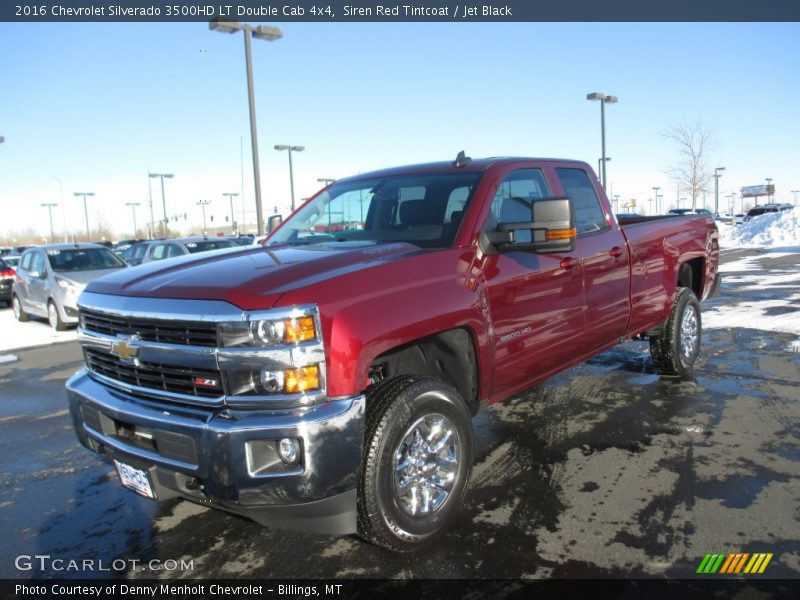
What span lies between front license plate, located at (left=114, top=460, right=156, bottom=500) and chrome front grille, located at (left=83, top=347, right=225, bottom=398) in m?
0.40

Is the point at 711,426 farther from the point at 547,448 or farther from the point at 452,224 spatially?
the point at 452,224

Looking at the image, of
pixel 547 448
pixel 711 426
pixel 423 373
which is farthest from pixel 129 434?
pixel 711 426

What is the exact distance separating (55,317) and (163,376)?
10.2 meters

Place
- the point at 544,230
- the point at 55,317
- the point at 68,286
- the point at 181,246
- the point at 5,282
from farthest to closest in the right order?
1. the point at 5,282
2. the point at 181,246
3. the point at 55,317
4. the point at 68,286
5. the point at 544,230

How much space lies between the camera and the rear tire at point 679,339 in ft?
19.0

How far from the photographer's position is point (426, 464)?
3148 millimetres

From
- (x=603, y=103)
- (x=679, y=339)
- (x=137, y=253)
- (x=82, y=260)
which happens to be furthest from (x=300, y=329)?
(x=603, y=103)

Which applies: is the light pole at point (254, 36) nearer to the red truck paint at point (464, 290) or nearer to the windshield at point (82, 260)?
the windshield at point (82, 260)

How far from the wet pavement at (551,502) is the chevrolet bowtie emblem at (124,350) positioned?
1.04m

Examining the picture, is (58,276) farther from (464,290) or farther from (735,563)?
(735,563)

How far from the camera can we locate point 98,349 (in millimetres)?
3240

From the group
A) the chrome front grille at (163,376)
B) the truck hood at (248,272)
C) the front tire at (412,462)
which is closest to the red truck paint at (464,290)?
the truck hood at (248,272)

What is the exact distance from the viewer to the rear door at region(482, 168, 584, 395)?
3.60m

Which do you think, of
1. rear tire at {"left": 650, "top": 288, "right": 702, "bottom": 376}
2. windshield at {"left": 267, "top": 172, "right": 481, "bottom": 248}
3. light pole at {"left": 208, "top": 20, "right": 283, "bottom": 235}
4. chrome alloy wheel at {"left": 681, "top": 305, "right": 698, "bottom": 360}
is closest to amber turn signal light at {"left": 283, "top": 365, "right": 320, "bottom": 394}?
windshield at {"left": 267, "top": 172, "right": 481, "bottom": 248}
